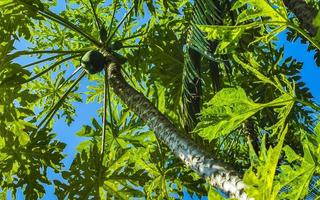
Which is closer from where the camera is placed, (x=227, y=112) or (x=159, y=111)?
(x=227, y=112)

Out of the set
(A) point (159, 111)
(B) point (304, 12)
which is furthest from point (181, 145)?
(B) point (304, 12)

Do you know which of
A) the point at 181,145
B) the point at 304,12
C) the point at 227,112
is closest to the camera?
the point at 227,112

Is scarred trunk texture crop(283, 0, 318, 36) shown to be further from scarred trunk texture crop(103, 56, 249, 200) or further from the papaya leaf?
the papaya leaf

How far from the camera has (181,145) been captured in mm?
3330

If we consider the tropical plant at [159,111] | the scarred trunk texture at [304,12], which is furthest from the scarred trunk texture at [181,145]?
the scarred trunk texture at [304,12]

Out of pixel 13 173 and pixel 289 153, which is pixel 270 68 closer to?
pixel 13 173

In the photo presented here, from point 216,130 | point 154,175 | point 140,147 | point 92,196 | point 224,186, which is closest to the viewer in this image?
point 216,130

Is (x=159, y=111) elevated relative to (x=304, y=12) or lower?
lower

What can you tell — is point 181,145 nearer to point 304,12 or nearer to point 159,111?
point 159,111

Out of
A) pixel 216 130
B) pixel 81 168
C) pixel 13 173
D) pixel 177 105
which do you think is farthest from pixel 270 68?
pixel 216 130

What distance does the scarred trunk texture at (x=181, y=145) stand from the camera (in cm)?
268

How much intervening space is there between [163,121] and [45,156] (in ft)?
4.46

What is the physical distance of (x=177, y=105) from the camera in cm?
499

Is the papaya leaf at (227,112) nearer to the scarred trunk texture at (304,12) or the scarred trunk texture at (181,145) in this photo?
the scarred trunk texture at (181,145)
